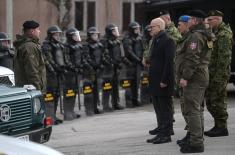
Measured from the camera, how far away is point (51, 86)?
38.9 feet

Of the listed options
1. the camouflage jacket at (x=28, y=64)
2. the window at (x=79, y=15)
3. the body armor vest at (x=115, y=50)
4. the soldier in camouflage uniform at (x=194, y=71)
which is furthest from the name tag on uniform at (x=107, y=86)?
the window at (x=79, y=15)

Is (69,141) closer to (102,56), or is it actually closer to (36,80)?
(36,80)

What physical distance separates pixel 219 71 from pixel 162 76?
0.93 metres

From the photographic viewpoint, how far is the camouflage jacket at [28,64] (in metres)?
9.15

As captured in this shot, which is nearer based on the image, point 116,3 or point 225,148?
point 225,148

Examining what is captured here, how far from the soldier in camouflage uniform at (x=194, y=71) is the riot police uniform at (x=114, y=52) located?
5121mm

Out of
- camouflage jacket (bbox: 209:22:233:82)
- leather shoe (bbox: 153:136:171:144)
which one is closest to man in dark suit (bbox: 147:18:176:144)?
leather shoe (bbox: 153:136:171:144)

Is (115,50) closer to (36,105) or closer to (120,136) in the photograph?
(120,136)

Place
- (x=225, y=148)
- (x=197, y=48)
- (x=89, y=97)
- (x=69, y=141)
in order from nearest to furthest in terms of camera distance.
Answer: (x=197, y=48), (x=225, y=148), (x=69, y=141), (x=89, y=97)

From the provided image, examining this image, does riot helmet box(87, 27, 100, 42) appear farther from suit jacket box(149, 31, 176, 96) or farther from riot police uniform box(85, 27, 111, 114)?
suit jacket box(149, 31, 176, 96)

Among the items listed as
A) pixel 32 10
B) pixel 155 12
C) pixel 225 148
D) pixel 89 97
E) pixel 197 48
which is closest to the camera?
pixel 197 48

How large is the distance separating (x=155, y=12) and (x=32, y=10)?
1117 centimetres

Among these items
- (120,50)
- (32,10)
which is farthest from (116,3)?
(120,50)

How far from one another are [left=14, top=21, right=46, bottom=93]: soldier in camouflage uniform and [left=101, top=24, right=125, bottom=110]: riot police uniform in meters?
3.96
